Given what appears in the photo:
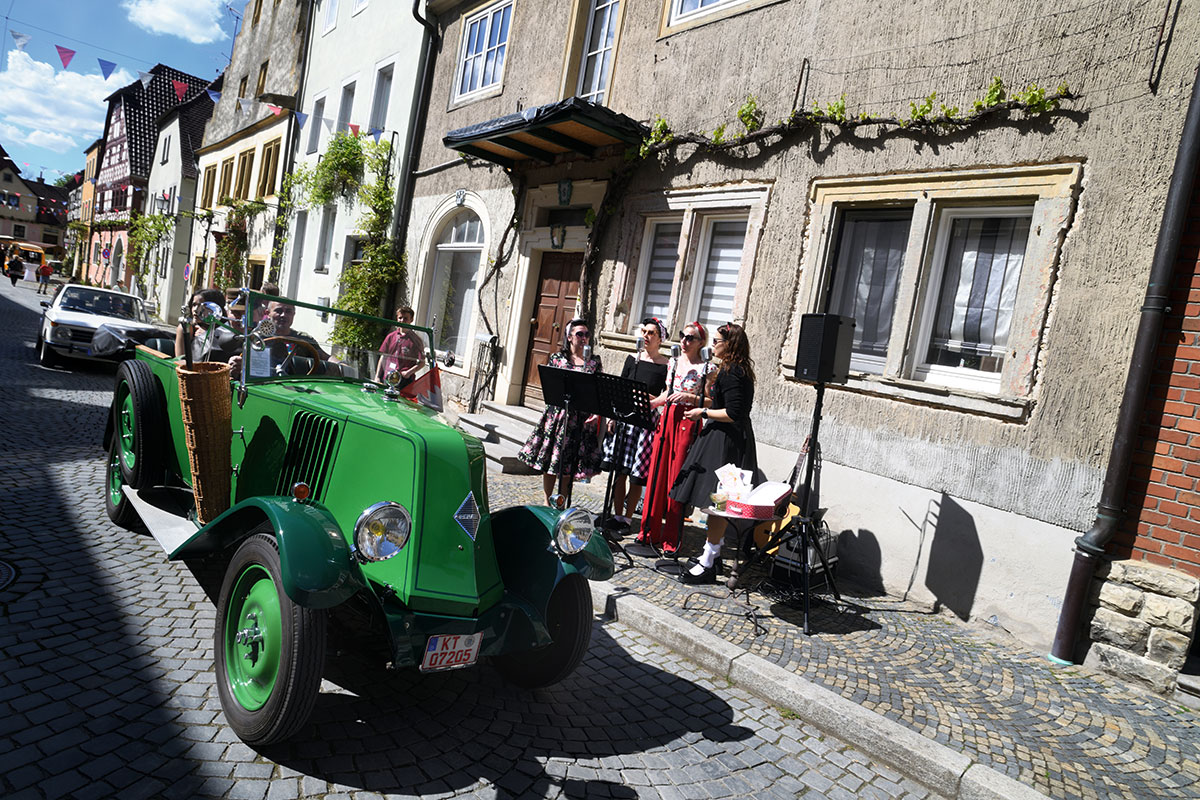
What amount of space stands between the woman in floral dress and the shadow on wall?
2525 mm

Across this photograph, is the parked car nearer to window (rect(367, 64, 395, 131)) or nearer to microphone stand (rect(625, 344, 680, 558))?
window (rect(367, 64, 395, 131))

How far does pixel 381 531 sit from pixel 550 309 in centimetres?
748

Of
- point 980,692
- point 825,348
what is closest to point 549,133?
point 825,348

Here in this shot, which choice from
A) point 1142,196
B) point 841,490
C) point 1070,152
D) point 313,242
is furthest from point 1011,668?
point 313,242

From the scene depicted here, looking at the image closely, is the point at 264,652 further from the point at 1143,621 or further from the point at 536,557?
the point at 1143,621

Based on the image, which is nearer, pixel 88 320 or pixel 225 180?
pixel 88 320

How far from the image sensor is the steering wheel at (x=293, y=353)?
4.10 meters

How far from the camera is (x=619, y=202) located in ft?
28.5

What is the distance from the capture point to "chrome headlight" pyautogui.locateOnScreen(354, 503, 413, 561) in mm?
2691

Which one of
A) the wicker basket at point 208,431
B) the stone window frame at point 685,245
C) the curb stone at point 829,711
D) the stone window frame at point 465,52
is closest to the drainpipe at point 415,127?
the stone window frame at point 465,52

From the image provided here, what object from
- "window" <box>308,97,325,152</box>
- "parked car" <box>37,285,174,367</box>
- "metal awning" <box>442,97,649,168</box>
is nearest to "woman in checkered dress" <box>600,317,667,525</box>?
"metal awning" <box>442,97,649,168</box>

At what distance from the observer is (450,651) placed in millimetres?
2818

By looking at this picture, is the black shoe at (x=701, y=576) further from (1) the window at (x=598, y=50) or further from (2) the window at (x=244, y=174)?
(2) the window at (x=244, y=174)

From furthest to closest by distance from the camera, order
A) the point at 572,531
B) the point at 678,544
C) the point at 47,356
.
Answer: the point at 47,356, the point at 678,544, the point at 572,531
